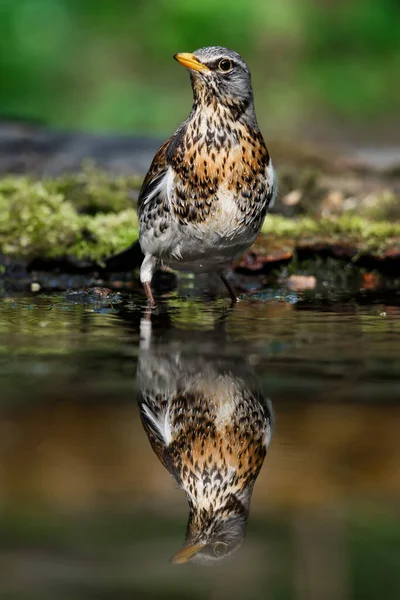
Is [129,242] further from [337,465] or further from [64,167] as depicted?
[337,465]

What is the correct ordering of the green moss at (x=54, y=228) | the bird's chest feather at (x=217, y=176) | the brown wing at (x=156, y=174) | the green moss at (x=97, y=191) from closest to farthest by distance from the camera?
the bird's chest feather at (x=217, y=176) → the brown wing at (x=156, y=174) → the green moss at (x=54, y=228) → the green moss at (x=97, y=191)

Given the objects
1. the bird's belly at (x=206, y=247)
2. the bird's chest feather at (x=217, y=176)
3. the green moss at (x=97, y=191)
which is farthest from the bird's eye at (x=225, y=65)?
the green moss at (x=97, y=191)

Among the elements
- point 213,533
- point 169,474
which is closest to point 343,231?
point 169,474

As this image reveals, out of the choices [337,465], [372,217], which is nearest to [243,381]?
[337,465]

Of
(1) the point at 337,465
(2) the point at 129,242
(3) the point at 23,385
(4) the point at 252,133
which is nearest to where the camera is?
(1) the point at 337,465

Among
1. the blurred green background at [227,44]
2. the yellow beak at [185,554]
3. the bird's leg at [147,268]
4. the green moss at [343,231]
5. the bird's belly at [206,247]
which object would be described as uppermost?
the blurred green background at [227,44]

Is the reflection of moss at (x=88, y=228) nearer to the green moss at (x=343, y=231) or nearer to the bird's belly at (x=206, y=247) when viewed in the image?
the green moss at (x=343, y=231)
